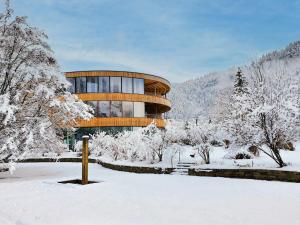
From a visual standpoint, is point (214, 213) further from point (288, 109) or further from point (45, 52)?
point (45, 52)

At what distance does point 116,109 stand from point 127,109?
1459mm

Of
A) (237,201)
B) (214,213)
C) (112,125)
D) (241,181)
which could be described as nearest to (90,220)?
(214,213)

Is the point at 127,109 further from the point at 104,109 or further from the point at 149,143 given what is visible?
the point at 149,143

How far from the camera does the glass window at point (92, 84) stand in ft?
152

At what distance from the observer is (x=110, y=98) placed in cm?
Result: 4612

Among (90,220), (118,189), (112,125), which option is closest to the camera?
(90,220)

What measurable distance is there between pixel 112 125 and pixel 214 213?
3682 centimetres

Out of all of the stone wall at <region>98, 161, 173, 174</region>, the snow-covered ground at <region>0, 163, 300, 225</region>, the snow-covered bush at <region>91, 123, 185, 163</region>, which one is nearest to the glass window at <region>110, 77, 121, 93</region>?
the snow-covered bush at <region>91, 123, 185, 163</region>

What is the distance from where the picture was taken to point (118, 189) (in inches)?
561

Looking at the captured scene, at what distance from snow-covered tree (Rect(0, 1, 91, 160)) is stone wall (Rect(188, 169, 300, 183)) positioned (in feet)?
23.6

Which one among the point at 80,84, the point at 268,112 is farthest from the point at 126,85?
the point at 268,112

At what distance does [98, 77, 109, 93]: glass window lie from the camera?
46.3 meters

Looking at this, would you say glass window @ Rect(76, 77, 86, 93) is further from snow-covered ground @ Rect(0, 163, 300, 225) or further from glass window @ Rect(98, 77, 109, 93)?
snow-covered ground @ Rect(0, 163, 300, 225)

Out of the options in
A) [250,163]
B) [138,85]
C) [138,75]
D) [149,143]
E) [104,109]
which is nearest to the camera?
[250,163]
